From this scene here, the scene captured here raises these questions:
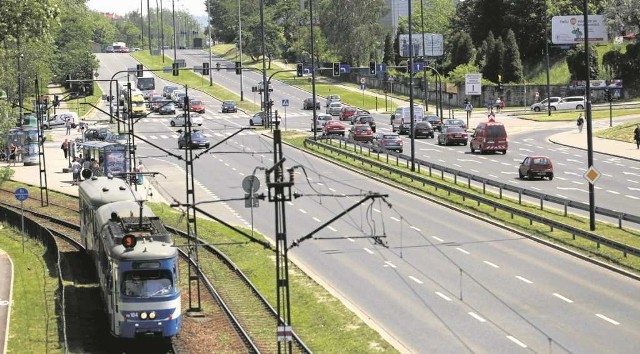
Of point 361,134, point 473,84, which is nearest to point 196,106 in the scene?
point 473,84

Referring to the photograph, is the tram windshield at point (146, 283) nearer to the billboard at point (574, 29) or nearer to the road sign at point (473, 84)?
the road sign at point (473, 84)

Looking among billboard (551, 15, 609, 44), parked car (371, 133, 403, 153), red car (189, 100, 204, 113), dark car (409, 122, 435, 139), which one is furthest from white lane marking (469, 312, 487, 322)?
billboard (551, 15, 609, 44)

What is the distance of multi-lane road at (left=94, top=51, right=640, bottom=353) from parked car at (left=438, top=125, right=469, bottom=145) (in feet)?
58.1

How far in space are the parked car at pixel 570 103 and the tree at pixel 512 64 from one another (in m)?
10.6

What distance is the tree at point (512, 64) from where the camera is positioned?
131625mm

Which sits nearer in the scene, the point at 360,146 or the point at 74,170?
Result: the point at 74,170

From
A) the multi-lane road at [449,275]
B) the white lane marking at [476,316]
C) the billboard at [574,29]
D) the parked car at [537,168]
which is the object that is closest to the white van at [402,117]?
the multi-lane road at [449,275]

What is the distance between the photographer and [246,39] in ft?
620

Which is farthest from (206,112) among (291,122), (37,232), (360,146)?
(37,232)

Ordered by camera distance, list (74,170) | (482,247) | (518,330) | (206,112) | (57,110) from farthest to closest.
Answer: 1. (57,110)
2. (206,112)
3. (74,170)
4. (482,247)
5. (518,330)

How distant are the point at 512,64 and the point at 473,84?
9.30m

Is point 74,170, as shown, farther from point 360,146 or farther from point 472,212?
point 472,212

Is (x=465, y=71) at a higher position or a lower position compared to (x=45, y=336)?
higher

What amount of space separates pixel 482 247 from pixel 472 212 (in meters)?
8.67
